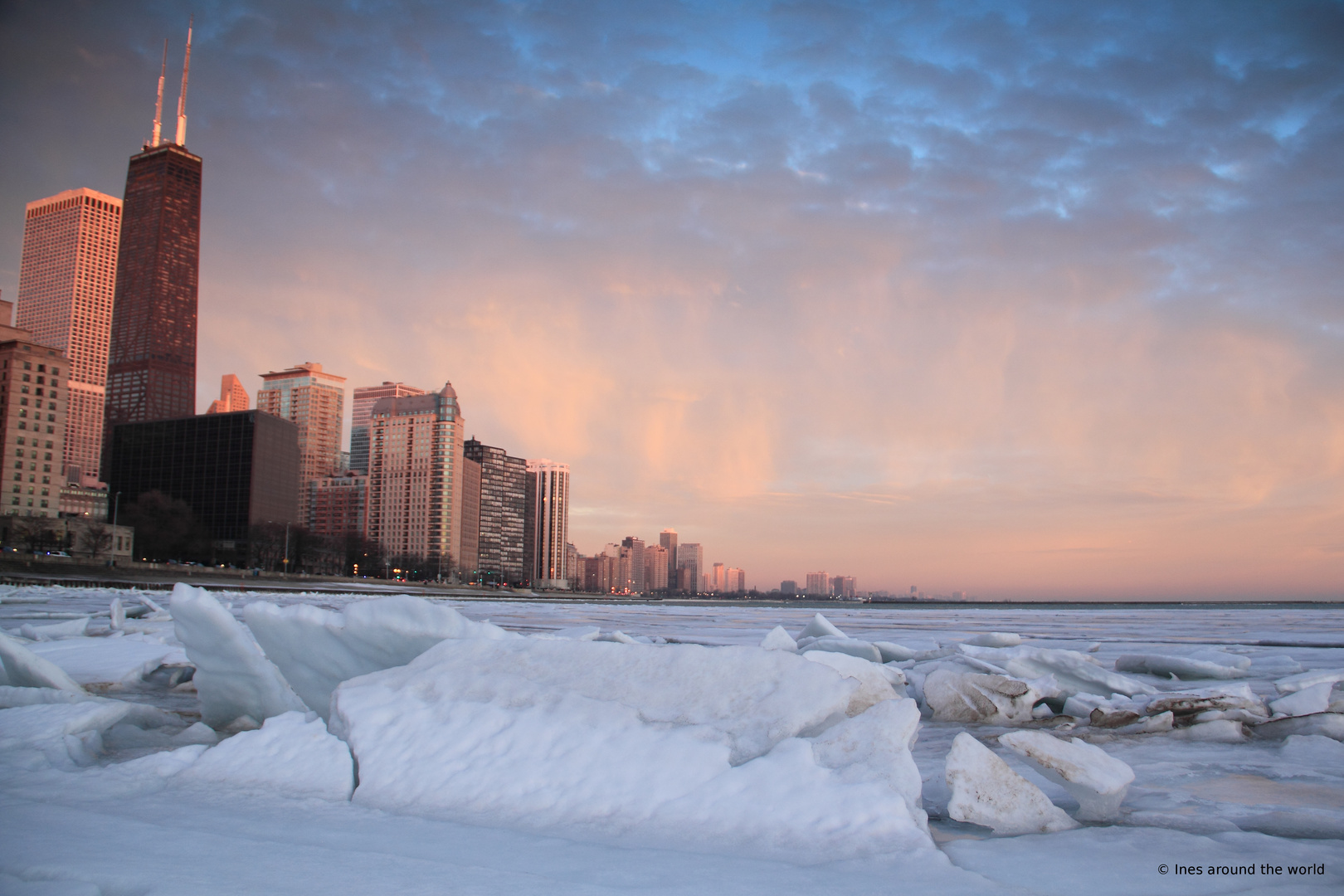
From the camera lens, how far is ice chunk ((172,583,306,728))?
16.2 feet

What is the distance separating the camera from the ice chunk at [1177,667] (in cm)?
830

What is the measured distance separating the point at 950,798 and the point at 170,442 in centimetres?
16656

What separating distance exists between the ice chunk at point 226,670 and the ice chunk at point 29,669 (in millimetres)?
1002

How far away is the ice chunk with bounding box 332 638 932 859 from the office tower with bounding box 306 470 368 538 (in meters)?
181

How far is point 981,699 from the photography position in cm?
618

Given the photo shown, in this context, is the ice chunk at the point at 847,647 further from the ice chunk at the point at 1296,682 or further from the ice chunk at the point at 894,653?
the ice chunk at the point at 1296,682

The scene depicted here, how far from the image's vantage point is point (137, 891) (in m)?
2.39

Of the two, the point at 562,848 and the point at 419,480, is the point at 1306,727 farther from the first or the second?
the point at 419,480

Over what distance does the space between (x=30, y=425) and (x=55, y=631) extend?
125 m

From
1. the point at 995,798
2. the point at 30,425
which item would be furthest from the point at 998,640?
the point at 30,425

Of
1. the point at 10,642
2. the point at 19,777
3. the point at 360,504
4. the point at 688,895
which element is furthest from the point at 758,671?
the point at 360,504

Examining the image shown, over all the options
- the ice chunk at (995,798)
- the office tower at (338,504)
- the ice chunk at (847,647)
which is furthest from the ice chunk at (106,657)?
the office tower at (338,504)

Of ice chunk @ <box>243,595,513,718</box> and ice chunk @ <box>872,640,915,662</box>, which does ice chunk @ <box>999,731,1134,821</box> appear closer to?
ice chunk @ <box>243,595,513,718</box>

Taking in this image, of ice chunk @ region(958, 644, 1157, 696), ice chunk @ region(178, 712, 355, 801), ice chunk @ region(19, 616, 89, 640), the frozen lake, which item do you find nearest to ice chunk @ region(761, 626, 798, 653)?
ice chunk @ region(958, 644, 1157, 696)
